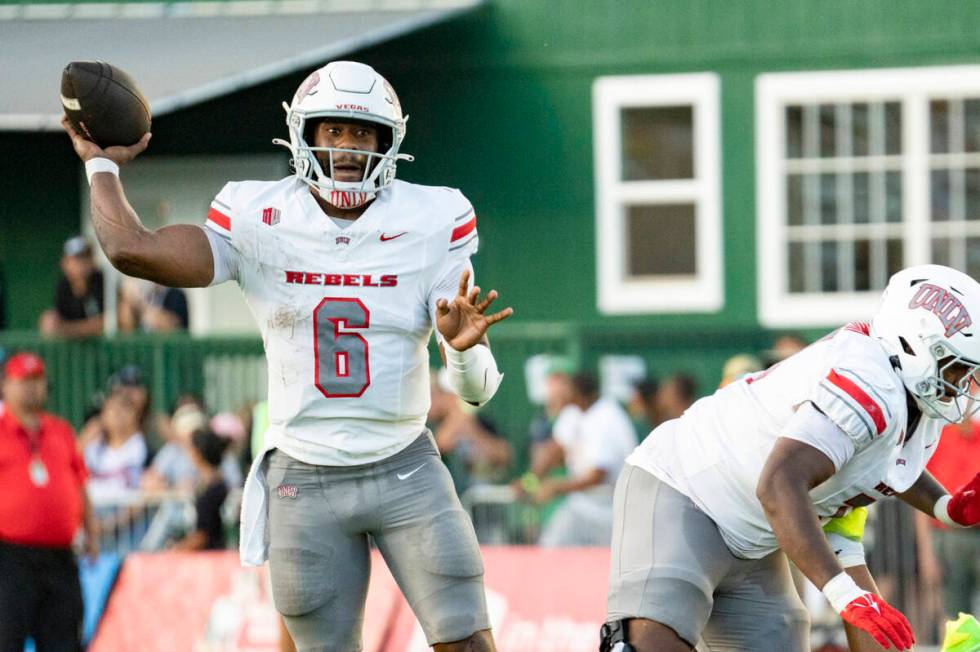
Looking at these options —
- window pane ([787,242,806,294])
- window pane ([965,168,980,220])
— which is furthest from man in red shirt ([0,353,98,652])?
window pane ([965,168,980,220])

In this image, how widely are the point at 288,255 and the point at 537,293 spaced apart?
847cm

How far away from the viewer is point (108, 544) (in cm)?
1055

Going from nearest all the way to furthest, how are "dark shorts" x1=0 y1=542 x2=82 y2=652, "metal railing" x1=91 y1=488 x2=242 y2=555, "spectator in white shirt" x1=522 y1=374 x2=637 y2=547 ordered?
"dark shorts" x1=0 y1=542 x2=82 y2=652
"spectator in white shirt" x1=522 y1=374 x2=637 y2=547
"metal railing" x1=91 y1=488 x2=242 y2=555

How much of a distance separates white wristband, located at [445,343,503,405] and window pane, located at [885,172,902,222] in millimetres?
8801

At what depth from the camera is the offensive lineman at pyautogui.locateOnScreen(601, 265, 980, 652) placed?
4.29 meters

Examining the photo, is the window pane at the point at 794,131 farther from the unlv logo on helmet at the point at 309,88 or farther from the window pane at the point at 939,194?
the unlv logo on helmet at the point at 309,88

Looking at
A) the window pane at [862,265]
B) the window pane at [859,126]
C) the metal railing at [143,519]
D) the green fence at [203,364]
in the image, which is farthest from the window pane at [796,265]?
the metal railing at [143,519]

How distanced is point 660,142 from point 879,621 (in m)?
9.22

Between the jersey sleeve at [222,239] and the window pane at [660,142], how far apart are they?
8.63 meters

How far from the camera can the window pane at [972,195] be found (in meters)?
12.9

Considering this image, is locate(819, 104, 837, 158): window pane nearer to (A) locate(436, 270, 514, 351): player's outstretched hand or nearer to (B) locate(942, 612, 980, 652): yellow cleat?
(B) locate(942, 612, 980, 652): yellow cleat

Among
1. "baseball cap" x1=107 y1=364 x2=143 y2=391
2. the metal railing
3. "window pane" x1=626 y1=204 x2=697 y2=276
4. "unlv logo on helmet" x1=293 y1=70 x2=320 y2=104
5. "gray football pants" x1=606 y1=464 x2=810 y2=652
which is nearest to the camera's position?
"gray football pants" x1=606 y1=464 x2=810 y2=652

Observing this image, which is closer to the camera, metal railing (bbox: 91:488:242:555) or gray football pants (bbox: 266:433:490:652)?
gray football pants (bbox: 266:433:490:652)

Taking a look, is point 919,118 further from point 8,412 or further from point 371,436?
point 371,436
